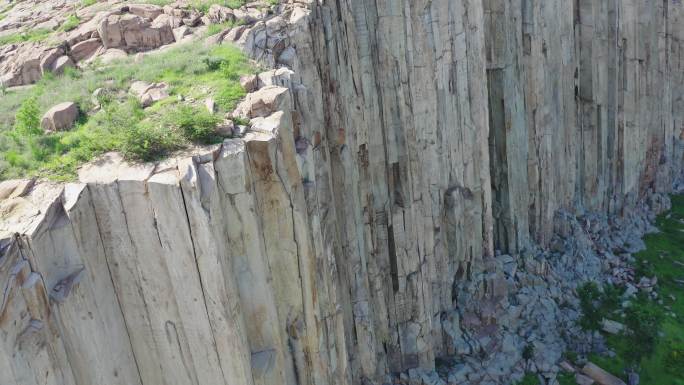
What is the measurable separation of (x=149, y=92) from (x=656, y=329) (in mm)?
16577

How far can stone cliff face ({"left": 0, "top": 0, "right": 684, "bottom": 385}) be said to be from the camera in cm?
862

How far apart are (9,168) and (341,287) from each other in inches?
325

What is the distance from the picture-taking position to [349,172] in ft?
53.8

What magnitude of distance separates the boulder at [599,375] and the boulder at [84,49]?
587 inches

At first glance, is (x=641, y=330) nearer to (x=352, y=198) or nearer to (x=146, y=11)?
(x=352, y=198)

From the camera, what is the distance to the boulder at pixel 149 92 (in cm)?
1144

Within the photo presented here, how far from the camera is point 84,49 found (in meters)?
15.1

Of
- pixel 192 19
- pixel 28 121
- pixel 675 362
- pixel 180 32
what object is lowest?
pixel 675 362

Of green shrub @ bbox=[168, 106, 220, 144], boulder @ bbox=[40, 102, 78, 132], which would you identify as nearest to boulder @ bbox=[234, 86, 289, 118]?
green shrub @ bbox=[168, 106, 220, 144]

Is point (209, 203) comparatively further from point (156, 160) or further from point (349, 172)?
point (349, 172)

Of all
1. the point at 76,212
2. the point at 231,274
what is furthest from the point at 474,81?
the point at 76,212

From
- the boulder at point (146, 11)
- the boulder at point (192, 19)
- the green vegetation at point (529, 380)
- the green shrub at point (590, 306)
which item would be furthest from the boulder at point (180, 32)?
the green shrub at point (590, 306)

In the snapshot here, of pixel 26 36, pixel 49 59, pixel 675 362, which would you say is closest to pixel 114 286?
pixel 49 59

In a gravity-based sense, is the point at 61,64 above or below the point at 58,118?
above
